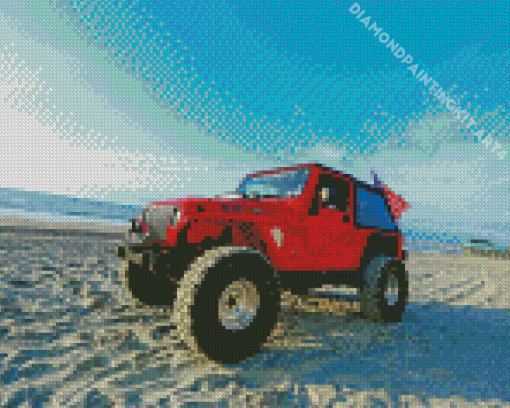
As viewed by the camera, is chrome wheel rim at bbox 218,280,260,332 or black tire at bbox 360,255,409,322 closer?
chrome wheel rim at bbox 218,280,260,332

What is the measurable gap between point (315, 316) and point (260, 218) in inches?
79.6

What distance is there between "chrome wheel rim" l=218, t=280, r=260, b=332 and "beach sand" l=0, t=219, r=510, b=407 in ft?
1.22

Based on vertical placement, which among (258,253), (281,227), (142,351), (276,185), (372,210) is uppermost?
(276,185)

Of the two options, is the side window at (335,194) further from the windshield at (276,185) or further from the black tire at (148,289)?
the black tire at (148,289)

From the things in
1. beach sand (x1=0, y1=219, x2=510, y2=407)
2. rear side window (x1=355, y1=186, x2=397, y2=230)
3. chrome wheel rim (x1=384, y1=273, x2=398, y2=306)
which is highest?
rear side window (x1=355, y1=186, x2=397, y2=230)

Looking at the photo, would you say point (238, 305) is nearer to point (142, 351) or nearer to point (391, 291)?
point (142, 351)

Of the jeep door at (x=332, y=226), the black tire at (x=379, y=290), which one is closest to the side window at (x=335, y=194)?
the jeep door at (x=332, y=226)

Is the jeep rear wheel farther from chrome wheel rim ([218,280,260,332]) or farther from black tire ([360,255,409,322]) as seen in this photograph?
black tire ([360,255,409,322])

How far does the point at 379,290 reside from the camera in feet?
15.3

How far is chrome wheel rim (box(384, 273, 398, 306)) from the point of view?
190 inches

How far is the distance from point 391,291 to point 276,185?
223cm

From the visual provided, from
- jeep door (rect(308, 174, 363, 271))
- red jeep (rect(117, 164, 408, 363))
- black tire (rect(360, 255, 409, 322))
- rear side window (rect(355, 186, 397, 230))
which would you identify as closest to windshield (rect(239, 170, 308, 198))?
red jeep (rect(117, 164, 408, 363))

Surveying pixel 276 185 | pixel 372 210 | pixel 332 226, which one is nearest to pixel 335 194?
pixel 332 226

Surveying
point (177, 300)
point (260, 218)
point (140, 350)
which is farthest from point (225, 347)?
point (260, 218)
